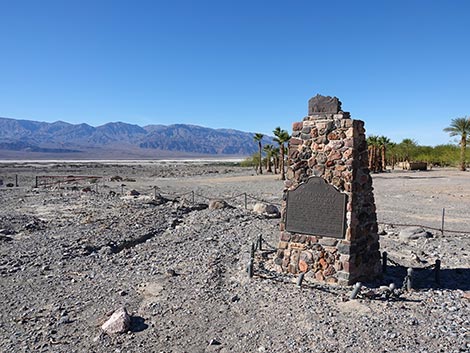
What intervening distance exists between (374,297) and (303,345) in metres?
2.22

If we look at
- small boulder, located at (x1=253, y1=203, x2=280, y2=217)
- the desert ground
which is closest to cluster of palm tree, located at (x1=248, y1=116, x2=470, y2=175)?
small boulder, located at (x1=253, y1=203, x2=280, y2=217)

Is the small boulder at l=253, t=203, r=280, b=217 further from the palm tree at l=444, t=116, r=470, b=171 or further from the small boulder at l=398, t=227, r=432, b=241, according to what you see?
the palm tree at l=444, t=116, r=470, b=171

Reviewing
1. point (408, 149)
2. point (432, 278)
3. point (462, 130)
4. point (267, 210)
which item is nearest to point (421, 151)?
point (408, 149)

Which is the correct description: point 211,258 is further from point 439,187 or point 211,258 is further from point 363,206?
point 439,187

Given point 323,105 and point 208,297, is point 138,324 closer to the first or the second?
point 208,297

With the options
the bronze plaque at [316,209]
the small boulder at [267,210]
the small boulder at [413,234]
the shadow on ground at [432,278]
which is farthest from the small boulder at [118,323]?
the small boulder at [267,210]

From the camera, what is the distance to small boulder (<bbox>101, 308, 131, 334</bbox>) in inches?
260

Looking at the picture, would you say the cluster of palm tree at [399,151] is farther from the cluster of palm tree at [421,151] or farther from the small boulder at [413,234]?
the small boulder at [413,234]

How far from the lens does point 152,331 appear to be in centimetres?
664

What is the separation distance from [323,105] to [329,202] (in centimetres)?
198

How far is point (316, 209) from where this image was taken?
8.32m

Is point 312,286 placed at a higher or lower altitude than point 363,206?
lower

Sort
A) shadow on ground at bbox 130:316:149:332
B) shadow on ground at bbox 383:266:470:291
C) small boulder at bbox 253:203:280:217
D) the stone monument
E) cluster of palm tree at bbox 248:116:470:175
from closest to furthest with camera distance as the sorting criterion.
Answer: shadow on ground at bbox 130:316:149:332
the stone monument
shadow on ground at bbox 383:266:470:291
small boulder at bbox 253:203:280:217
cluster of palm tree at bbox 248:116:470:175

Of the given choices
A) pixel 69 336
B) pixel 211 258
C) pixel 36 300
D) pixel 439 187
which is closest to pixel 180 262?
pixel 211 258
